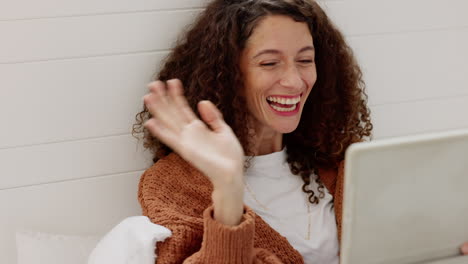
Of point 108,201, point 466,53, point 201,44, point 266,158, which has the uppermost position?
point 201,44

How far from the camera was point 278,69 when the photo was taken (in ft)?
4.47

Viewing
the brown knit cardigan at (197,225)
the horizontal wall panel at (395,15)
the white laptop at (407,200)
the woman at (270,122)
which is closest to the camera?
the white laptop at (407,200)

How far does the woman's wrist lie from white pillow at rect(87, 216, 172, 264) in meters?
0.19

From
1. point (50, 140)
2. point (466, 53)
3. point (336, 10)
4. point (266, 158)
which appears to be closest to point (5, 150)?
point (50, 140)

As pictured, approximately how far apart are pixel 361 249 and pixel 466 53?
129 centimetres

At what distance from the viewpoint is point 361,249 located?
2.49 feet

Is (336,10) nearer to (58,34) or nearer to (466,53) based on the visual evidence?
(466,53)

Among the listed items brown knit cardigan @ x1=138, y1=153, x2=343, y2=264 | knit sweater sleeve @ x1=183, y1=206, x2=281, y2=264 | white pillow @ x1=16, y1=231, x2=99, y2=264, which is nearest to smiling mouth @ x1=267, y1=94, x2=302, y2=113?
brown knit cardigan @ x1=138, y1=153, x2=343, y2=264

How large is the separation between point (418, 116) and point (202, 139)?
1070mm

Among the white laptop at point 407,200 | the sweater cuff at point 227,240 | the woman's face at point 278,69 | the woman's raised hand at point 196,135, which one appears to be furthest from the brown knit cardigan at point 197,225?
the white laptop at point 407,200

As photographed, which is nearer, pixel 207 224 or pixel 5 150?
pixel 207 224

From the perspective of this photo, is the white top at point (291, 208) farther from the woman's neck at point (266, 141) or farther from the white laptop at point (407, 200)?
the white laptop at point (407, 200)

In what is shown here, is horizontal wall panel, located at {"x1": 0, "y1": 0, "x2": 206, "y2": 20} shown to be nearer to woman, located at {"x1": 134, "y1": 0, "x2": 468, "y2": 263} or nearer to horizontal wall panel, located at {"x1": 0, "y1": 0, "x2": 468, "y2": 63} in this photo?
horizontal wall panel, located at {"x1": 0, "y1": 0, "x2": 468, "y2": 63}

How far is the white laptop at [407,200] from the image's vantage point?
2.33ft
